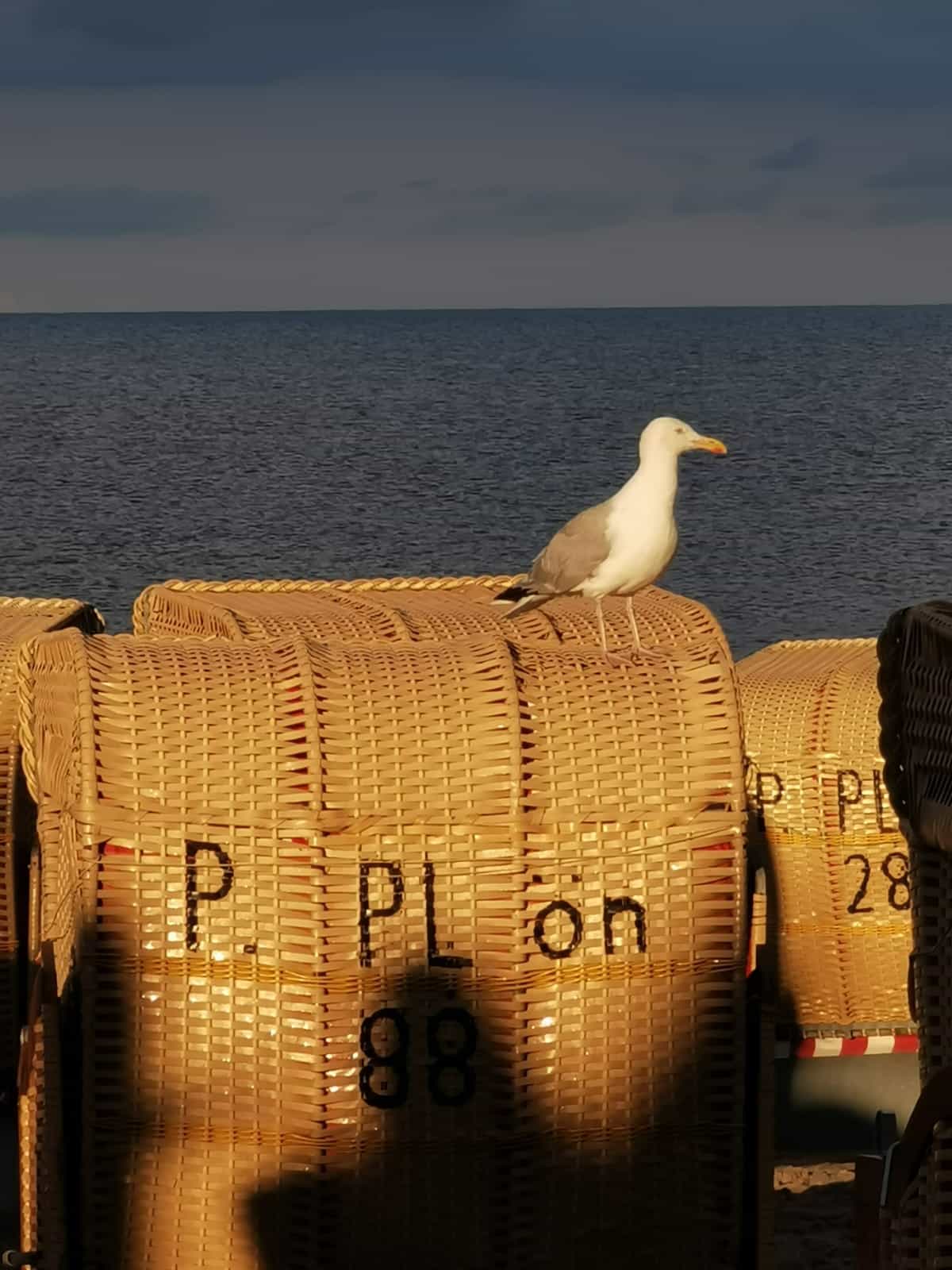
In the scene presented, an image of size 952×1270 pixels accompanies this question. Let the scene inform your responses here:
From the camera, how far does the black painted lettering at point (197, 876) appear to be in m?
5.45

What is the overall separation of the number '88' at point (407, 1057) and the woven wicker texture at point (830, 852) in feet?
11.8

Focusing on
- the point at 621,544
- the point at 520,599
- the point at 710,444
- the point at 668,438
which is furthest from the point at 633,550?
the point at 710,444

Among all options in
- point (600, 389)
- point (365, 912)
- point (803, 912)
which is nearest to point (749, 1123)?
point (365, 912)

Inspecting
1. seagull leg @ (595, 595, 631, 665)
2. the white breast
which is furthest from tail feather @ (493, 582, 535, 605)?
seagull leg @ (595, 595, 631, 665)

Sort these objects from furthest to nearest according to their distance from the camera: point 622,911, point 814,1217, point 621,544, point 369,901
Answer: point 814,1217 < point 621,544 < point 622,911 < point 369,901

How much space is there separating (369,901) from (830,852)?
411 cm

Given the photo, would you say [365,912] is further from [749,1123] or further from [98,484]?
[98,484]

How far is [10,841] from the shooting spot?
25.7 feet

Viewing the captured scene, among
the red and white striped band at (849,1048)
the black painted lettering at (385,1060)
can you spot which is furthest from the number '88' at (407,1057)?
the red and white striped band at (849,1048)

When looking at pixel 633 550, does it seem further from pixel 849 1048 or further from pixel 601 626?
pixel 849 1048

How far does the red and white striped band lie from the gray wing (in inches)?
84.0

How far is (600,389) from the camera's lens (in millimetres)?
103812

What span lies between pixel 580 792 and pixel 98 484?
5379 cm

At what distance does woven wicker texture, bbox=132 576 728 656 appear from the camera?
6977 mm
